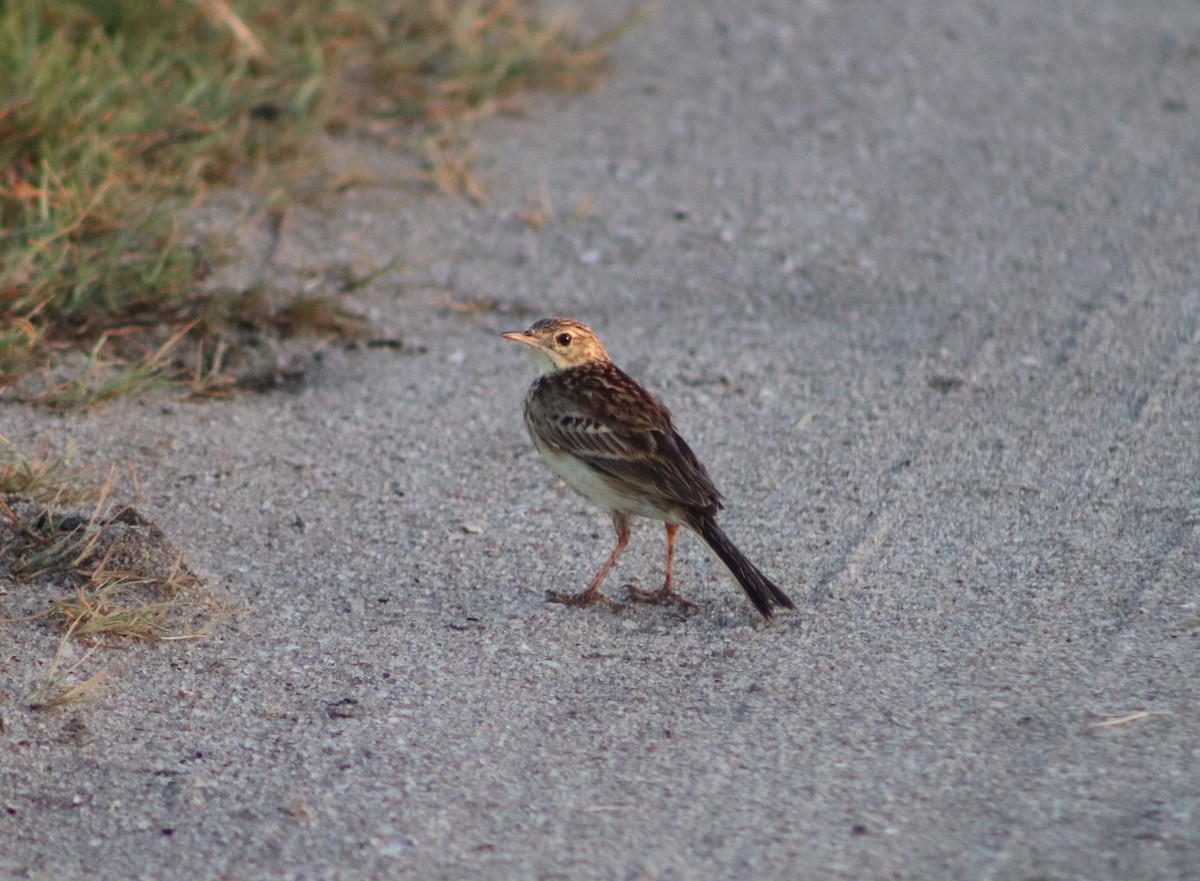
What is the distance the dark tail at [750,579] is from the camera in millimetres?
5340

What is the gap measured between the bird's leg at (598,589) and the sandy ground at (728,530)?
0.06 metres

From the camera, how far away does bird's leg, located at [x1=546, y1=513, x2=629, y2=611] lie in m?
Result: 5.70

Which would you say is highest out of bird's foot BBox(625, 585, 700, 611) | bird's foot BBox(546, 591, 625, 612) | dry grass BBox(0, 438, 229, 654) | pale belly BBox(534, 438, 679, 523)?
pale belly BBox(534, 438, 679, 523)

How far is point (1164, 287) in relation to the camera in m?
8.10

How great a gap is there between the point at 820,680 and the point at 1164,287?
156 inches

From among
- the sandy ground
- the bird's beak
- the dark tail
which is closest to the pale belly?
the dark tail

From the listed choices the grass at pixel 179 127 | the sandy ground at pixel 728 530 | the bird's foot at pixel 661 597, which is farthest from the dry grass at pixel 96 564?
the bird's foot at pixel 661 597

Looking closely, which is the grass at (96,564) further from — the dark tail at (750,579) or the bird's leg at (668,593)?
the dark tail at (750,579)

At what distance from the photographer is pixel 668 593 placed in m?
5.76

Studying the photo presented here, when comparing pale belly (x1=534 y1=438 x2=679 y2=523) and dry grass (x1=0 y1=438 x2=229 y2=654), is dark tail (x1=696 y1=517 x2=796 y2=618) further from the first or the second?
dry grass (x1=0 y1=438 x2=229 y2=654)

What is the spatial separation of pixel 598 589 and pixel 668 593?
10.3 inches

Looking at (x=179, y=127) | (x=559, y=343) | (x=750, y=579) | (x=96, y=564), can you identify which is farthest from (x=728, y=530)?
(x=179, y=127)

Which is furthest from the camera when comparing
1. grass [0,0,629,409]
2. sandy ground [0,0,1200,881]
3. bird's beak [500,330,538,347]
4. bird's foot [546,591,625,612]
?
grass [0,0,629,409]

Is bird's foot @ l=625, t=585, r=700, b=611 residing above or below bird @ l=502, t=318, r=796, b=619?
below
